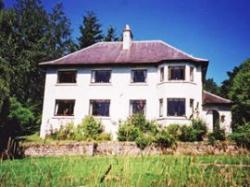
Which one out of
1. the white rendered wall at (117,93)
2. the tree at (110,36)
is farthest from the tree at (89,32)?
the white rendered wall at (117,93)

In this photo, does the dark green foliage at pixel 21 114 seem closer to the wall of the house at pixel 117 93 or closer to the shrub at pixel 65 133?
the wall of the house at pixel 117 93

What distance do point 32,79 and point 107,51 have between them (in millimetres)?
20574

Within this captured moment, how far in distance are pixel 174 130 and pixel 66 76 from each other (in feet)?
41.4

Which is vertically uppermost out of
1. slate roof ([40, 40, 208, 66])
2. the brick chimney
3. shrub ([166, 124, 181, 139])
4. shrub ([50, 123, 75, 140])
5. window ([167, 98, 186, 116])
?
the brick chimney

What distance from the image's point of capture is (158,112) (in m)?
25.5

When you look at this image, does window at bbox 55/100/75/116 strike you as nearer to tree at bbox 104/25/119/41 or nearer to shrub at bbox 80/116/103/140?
shrub at bbox 80/116/103/140

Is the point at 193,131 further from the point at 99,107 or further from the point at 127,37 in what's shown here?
the point at 127,37

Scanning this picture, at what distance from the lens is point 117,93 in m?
26.8

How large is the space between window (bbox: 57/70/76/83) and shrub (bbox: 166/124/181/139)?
36.2 feet

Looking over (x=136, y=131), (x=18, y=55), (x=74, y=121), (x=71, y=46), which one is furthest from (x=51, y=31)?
(x=136, y=131)

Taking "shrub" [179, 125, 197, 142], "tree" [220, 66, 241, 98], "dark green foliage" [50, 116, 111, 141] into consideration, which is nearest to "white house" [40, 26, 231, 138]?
"dark green foliage" [50, 116, 111, 141]

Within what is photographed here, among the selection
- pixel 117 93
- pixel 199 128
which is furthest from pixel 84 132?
pixel 199 128

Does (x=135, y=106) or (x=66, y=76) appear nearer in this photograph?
(x=135, y=106)

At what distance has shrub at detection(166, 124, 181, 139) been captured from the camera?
69.6ft
